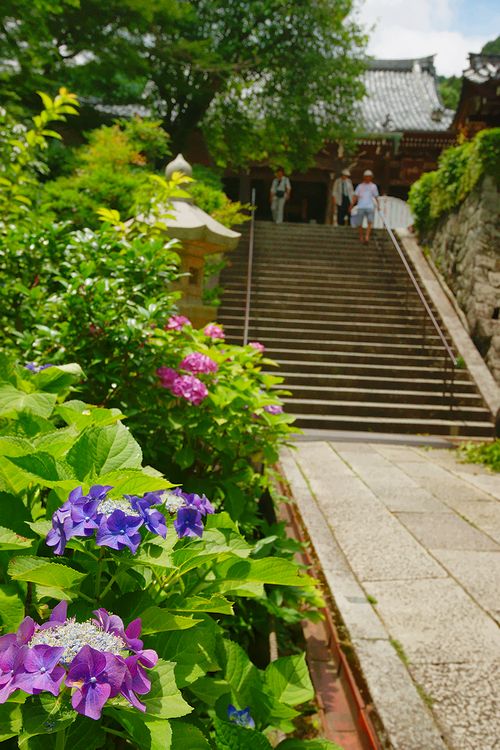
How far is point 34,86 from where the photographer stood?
416 inches

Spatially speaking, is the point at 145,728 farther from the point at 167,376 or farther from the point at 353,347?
the point at 353,347

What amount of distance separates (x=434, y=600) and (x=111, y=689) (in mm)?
2534

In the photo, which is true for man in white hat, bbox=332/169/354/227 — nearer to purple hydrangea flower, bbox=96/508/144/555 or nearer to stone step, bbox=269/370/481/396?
stone step, bbox=269/370/481/396

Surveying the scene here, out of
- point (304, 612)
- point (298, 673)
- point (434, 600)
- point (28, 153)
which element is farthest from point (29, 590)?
point (28, 153)

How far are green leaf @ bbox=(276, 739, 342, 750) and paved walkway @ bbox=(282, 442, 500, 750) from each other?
0.58 m

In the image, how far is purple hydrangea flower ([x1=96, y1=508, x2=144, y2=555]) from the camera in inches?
29.2

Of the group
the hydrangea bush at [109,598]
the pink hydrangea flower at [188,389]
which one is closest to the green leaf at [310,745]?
the hydrangea bush at [109,598]

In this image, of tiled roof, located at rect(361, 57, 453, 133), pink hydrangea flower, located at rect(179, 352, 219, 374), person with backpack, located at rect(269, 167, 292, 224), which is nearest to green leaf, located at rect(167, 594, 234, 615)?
pink hydrangea flower, located at rect(179, 352, 219, 374)

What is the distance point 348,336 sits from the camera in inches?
383

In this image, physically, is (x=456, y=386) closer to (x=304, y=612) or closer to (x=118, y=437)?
(x=304, y=612)

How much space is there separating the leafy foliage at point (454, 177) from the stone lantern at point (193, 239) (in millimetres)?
7514

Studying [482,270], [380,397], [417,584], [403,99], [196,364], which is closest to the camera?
[196,364]

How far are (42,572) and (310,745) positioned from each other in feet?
3.10

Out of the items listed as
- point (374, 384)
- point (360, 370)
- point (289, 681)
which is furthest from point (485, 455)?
point (289, 681)
